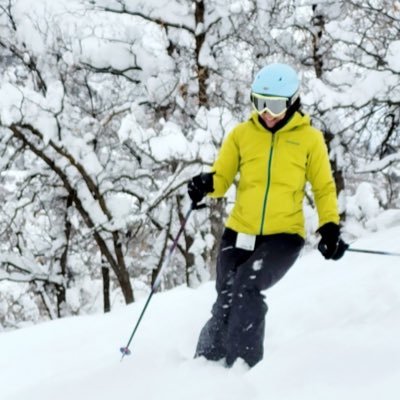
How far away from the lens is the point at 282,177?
10.7 feet

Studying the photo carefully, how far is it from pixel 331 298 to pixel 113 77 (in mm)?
10360

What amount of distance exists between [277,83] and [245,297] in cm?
117

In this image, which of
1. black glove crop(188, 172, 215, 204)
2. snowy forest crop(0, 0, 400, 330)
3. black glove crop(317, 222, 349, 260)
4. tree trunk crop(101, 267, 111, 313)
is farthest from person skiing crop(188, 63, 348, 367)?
tree trunk crop(101, 267, 111, 313)

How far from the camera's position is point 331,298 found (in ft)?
13.8

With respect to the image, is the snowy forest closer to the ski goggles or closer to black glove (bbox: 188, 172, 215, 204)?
black glove (bbox: 188, 172, 215, 204)

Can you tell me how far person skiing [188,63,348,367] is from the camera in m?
3.15

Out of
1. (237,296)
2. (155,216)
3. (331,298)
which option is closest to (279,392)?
(237,296)

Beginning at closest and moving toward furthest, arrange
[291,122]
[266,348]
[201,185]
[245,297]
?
[245,297] < [291,122] < [201,185] < [266,348]

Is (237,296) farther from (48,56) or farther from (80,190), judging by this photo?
(48,56)

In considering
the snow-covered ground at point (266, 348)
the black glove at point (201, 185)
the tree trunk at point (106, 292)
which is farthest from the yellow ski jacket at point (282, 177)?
the tree trunk at point (106, 292)

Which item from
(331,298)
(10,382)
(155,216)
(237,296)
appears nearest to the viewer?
(237,296)

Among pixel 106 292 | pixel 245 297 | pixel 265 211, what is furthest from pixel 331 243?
pixel 106 292

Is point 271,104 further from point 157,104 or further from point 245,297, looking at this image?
point 157,104

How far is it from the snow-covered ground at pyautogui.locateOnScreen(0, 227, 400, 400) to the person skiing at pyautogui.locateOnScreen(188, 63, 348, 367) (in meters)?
0.21
